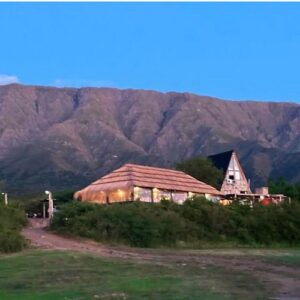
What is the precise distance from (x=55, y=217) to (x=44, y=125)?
123243 mm

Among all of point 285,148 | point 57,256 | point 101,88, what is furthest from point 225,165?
point 101,88

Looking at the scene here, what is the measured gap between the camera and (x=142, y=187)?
5825 cm

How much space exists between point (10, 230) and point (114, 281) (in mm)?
15672

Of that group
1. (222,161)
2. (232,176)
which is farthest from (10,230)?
(222,161)

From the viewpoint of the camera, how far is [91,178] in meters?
117

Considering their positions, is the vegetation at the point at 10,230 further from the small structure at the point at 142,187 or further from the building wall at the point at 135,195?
the small structure at the point at 142,187

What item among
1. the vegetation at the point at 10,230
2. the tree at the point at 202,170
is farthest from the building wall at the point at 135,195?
the vegetation at the point at 10,230

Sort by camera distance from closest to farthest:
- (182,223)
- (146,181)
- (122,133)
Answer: (182,223) < (146,181) < (122,133)

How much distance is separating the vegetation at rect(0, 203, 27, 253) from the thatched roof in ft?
66.5

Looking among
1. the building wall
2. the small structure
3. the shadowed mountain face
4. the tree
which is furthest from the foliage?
the shadowed mountain face

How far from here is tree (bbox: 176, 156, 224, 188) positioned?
75938mm

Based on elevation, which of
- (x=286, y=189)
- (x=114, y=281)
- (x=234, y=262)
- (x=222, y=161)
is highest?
(x=222, y=161)

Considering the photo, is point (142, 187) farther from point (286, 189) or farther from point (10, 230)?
point (10, 230)

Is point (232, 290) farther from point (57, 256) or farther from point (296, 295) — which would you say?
point (57, 256)
